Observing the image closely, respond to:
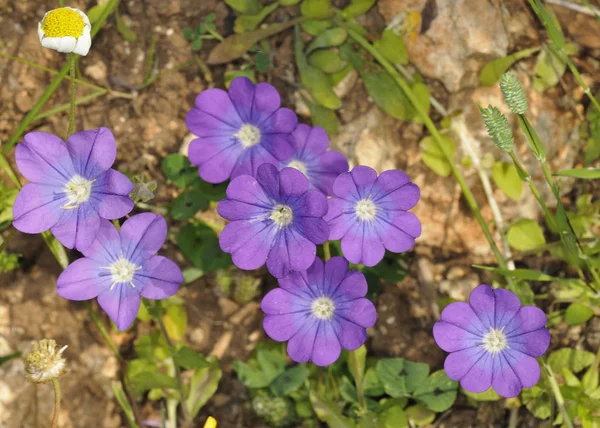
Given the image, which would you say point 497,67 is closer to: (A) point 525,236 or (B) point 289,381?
(A) point 525,236

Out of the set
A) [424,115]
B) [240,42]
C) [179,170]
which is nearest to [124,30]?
[240,42]

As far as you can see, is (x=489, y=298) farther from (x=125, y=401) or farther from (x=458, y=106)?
(x=125, y=401)

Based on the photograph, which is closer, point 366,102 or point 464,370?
point 464,370

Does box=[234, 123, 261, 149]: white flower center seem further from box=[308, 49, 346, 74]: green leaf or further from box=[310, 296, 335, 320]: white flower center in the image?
box=[310, 296, 335, 320]: white flower center

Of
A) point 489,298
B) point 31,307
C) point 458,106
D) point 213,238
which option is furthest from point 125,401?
point 458,106

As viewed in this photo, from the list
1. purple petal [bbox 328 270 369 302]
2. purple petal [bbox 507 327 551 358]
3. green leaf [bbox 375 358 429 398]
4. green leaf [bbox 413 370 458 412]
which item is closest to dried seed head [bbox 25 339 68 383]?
purple petal [bbox 328 270 369 302]
